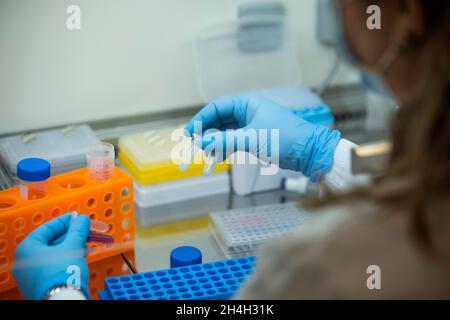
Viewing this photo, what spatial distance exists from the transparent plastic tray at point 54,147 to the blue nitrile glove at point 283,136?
331 millimetres

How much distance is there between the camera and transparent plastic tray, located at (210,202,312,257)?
152 centimetres

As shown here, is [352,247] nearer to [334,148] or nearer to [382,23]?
[382,23]

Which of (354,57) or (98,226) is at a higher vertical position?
A: (354,57)

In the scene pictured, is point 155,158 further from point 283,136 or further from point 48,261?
point 48,261

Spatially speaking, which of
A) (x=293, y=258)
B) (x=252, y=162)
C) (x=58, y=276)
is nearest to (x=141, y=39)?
(x=252, y=162)

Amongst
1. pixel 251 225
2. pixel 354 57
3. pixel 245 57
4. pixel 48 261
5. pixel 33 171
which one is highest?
pixel 354 57

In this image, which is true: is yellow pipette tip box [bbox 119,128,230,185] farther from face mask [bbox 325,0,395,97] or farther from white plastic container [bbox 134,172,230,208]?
face mask [bbox 325,0,395,97]

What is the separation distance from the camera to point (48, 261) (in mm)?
1161

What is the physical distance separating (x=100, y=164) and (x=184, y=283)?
1.12 ft

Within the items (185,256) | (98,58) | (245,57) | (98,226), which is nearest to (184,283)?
(185,256)

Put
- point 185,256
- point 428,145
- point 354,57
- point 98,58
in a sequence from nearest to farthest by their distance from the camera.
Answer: point 428,145 → point 354,57 → point 185,256 → point 98,58

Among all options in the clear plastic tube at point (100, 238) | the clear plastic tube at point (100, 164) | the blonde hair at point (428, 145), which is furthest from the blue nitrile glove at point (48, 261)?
the blonde hair at point (428, 145)

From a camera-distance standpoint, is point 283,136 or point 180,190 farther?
point 180,190

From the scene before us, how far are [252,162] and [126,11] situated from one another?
0.55 meters
